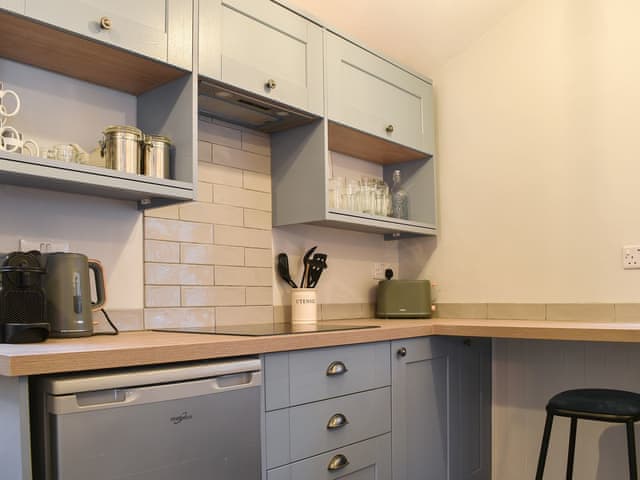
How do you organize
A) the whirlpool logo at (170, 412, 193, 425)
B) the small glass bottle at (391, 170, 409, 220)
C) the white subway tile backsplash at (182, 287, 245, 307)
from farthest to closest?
1. the small glass bottle at (391, 170, 409, 220)
2. the white subway tile backsplash at (182, 287, 245, 307)
3. the whirlpool logo at (170, 412, 193, 425)

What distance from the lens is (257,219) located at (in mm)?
2637

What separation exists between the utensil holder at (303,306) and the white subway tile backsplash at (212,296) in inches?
9.3

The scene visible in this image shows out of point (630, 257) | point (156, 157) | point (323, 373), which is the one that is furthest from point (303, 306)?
point (630, 257)

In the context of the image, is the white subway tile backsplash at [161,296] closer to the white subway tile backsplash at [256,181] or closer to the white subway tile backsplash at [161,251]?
the white subway tile backsplash at [161,251]

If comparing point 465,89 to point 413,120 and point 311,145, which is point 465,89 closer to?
point 413,120

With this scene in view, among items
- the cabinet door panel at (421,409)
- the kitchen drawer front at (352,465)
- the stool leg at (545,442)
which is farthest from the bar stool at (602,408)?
the kitchen drawer front at (352,465)

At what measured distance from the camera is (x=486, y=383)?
2969 mm

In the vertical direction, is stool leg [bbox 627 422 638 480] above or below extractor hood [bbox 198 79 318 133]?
below

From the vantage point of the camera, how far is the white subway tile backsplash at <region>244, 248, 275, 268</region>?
2574 millimetres

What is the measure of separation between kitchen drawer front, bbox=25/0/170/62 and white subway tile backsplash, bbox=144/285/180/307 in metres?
→ 0.80

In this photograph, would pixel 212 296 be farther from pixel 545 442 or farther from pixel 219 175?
pixel 545 442

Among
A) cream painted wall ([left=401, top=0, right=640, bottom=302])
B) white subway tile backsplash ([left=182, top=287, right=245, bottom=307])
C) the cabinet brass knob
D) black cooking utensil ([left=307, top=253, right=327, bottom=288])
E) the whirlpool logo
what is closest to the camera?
the whirlpool logo

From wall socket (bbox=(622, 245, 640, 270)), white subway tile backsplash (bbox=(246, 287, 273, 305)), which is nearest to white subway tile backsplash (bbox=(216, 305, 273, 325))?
white subway tile backsplash (bbox=(246, 287, 273, 305))

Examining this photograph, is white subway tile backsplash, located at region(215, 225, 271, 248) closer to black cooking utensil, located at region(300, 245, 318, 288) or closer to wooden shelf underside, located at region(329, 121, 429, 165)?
black cooking utensil, located at region(300, 245, 318, 288)
